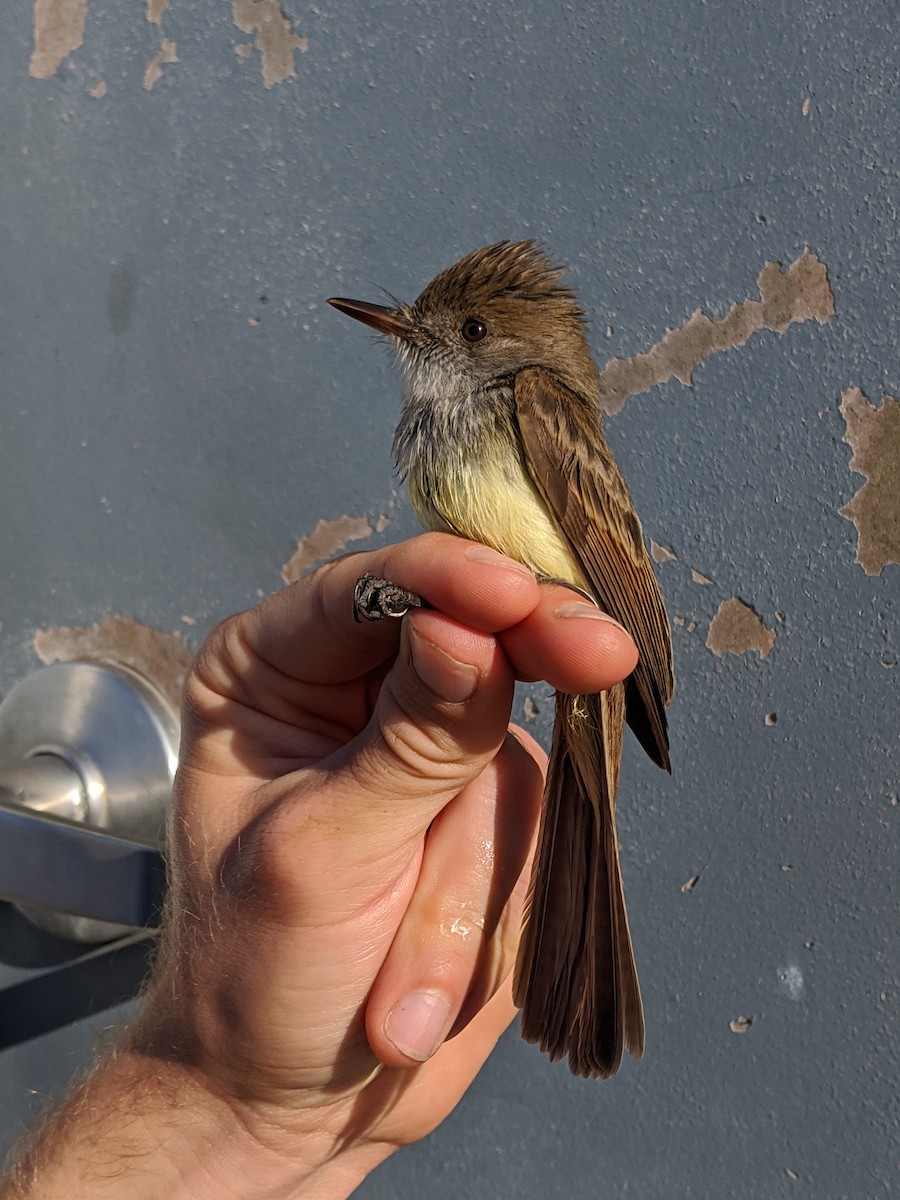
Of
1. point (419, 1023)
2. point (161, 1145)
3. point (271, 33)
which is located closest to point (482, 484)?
point (419, 1023)

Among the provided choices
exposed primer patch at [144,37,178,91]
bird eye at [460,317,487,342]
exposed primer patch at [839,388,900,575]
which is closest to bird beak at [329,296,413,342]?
bird eye at [460,317,487,342]

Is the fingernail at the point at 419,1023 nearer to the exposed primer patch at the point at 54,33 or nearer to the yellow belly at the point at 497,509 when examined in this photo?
the yellow belly at the point at 497,509

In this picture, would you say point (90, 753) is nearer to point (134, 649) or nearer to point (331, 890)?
point (134, 649)

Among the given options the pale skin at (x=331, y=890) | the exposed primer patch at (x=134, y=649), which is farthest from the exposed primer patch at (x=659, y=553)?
the exposed primer patch at (x=134, y=649)

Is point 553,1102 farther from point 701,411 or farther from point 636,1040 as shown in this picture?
point 701,411

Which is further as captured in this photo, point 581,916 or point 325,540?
point 325,540

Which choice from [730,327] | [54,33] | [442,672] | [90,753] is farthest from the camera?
→ [90,753]

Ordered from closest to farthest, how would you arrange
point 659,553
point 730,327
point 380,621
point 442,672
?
point 442,672 → point 380,621 → point 730,327 → point 659,553

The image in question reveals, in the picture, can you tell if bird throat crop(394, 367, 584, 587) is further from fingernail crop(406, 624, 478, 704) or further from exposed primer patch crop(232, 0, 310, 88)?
exposed primer patch crop(232, 0, 310, 88)
